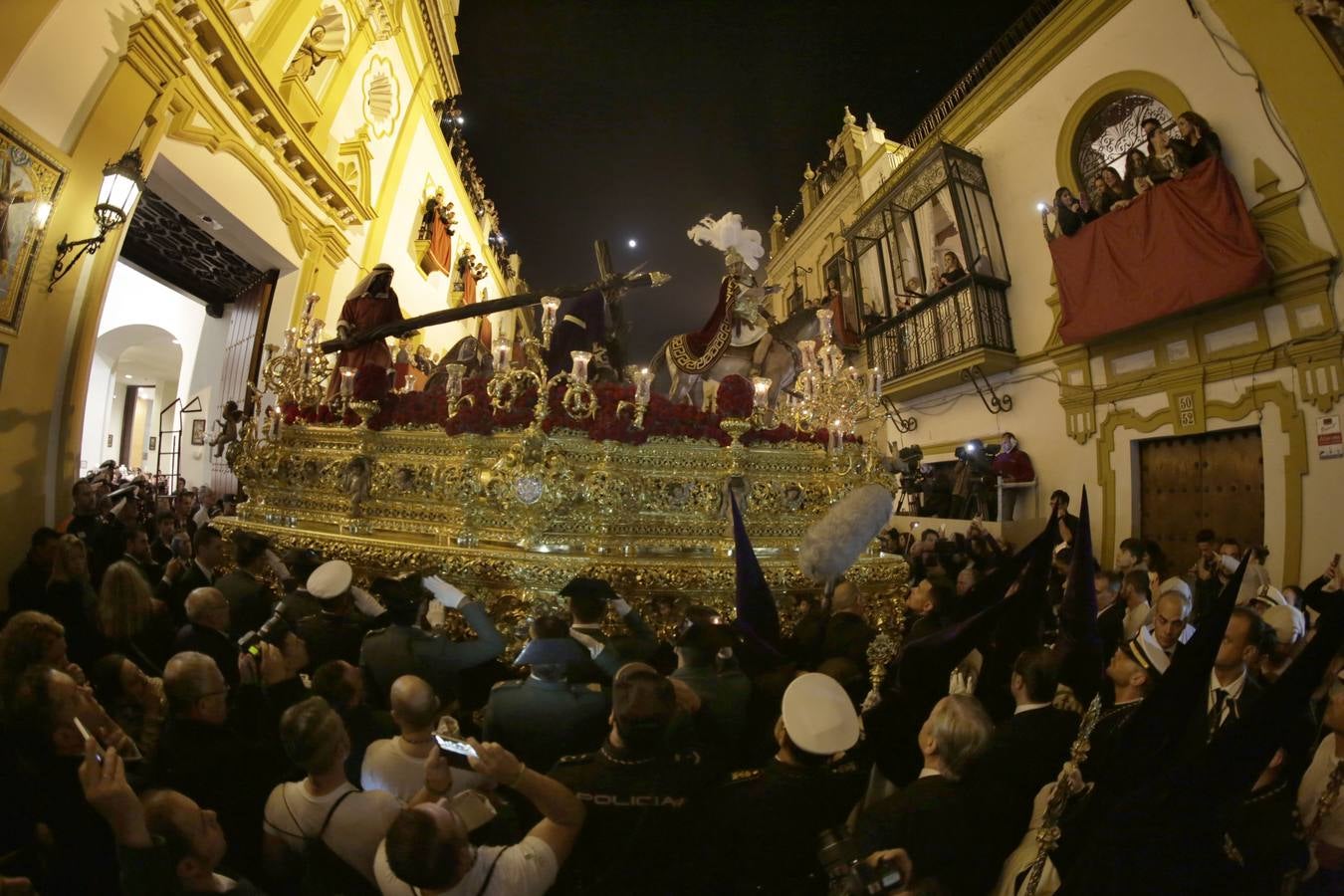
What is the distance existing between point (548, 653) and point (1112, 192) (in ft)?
37.7

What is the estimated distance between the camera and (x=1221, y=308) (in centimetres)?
838

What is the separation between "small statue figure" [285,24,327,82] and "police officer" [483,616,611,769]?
35.7ft

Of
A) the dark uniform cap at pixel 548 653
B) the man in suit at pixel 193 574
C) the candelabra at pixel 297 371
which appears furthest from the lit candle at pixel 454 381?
the dark uniform cap at pixel 548 653

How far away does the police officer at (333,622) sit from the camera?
3.19m

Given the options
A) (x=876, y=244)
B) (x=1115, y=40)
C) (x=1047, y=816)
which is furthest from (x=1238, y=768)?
(x=876, y=244)

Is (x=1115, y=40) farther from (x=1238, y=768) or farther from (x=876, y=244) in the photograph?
(x=1238, y=768)

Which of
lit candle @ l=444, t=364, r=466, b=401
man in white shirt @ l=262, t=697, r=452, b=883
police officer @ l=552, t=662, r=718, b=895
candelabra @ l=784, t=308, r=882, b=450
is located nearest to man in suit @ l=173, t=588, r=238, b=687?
man in white shirt @ l=262, t=697, r=452, b=883

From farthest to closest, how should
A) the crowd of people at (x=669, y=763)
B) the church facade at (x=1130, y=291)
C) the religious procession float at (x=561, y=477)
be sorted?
the church facade at (x=1130, y=291)
the religious procession float at (x=561, y=477)
the crowd of people at (x=669, y=763)

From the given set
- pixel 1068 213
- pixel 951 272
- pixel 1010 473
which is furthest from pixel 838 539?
pixel 951 272

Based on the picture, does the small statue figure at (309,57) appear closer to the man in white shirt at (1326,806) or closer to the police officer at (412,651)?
the police officer at (412,651)

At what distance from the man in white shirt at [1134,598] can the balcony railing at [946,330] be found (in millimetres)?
7895

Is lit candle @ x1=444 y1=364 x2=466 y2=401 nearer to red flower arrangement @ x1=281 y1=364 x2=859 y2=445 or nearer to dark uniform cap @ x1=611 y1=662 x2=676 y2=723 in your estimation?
red flower arrangement @ x1=281 y1=364 x2=859 y2=445

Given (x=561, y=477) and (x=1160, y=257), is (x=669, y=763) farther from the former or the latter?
(x=1160, y=257)

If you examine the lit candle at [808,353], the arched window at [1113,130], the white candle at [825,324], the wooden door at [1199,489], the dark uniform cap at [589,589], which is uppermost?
the arched window at [1113,130]
